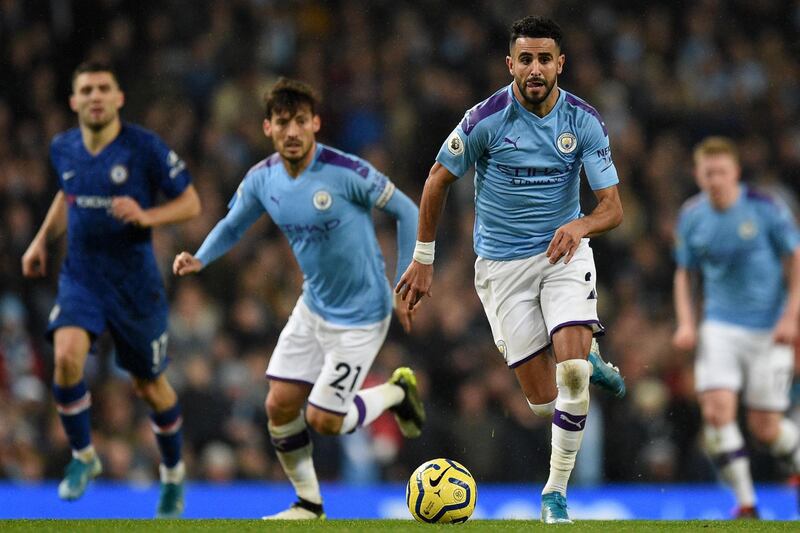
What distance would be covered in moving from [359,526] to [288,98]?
255 cm

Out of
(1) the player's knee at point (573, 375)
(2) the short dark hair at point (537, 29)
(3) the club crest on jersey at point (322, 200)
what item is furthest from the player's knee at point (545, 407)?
(2) the short dark hair at point (537, 29)

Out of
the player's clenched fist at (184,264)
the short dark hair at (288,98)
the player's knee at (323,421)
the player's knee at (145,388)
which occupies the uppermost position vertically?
the short dark hair at (288,98)

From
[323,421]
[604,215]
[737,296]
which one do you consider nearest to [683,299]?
[737,296]

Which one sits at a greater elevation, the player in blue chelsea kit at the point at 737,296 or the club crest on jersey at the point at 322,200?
the club crest on jersey at the point at 322,200

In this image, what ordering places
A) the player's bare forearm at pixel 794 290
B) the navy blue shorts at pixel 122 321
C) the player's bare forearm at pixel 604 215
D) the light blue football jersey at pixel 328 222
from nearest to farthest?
the player's bare forearm at pixel 604 215
the light blue football jersey at pixel 328 222
the navy blue shorts at pixel 122 321
the player's bare forearm at pixel 794 290

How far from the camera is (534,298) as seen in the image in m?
7.14

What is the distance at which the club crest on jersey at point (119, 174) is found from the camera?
8078 millimetres

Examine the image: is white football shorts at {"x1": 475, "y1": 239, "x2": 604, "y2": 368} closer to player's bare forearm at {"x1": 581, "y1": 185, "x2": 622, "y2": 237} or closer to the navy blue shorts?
player's bare forearm at {"x1": 581, "y1": 185, "x2": 622, "y2": 237}

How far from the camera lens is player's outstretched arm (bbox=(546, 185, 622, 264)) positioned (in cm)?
636

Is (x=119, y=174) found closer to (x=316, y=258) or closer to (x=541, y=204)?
(x=316, y=258)

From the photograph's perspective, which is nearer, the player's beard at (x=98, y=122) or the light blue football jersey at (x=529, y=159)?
the light blue football jersey at (x=529, y=159)

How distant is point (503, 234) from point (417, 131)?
7.77m

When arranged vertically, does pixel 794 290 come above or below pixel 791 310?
above

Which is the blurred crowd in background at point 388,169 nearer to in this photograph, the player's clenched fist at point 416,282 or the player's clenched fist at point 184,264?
the player's clenched fist at point 184,264
